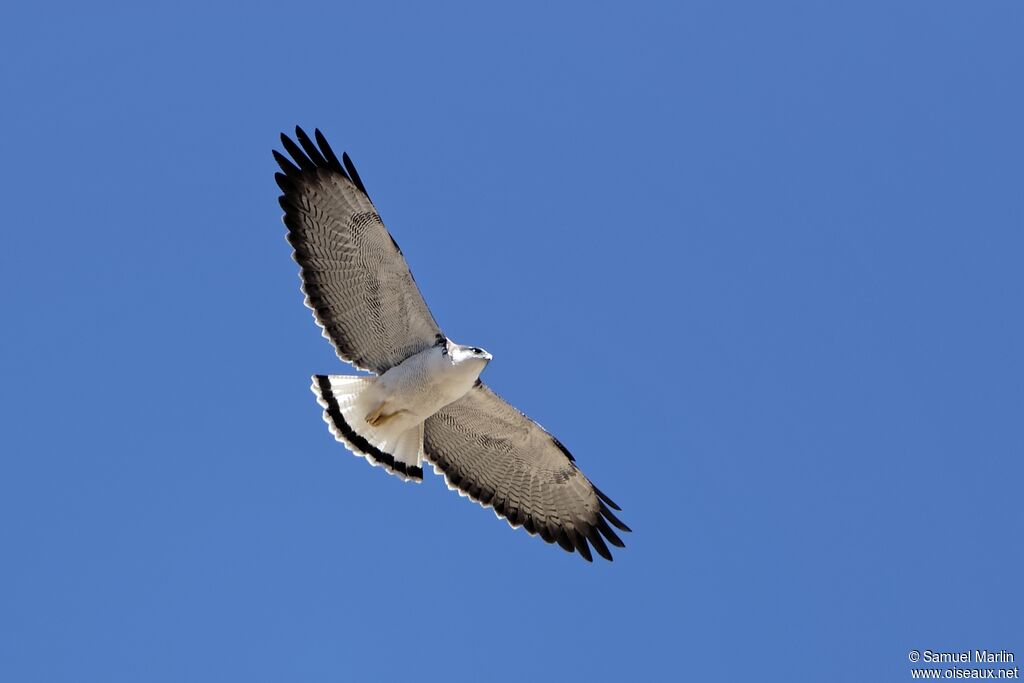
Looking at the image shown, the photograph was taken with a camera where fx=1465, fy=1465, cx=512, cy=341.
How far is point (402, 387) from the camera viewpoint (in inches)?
553

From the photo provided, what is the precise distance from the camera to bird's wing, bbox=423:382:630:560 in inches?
584

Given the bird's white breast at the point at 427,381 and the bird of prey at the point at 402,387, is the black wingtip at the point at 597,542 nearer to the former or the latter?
the bird of prey at the point at 402,387

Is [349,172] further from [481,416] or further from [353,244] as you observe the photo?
[481,416]

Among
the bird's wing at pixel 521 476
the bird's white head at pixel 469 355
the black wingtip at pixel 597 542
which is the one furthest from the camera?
the black wingtip at pixel 597 542

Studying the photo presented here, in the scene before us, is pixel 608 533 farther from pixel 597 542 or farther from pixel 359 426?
pixel 359 426

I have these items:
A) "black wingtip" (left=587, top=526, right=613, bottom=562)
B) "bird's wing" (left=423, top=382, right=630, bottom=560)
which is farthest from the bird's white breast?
"black wingtip" (left=587, top=526, right=613, bottom=562)

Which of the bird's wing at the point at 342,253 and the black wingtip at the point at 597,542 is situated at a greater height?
the bird's wing at the point at 342,253

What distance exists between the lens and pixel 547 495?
15367mm

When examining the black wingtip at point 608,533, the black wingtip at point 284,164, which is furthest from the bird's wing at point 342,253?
the black wingtip at point 608,533

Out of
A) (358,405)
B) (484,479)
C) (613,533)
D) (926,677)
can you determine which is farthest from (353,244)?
(926,677)

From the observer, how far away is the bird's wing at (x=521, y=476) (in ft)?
48.6

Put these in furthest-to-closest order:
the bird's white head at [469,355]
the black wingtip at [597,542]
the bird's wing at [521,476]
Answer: the black wingtip at [597,542] → the bird's wing at [521,476] → the bird's white head at [469,355]

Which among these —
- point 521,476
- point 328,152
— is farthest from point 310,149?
point 521,476

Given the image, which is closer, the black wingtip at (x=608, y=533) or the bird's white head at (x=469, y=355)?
the bird's white head at (x=469, y=355)
